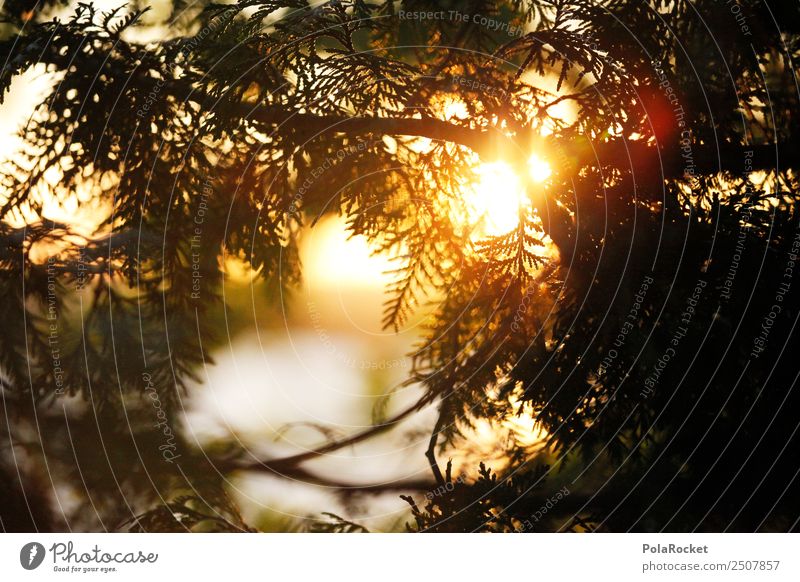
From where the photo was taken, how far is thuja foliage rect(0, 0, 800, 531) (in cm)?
91

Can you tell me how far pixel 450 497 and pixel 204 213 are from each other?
61cm

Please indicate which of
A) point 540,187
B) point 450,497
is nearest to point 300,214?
point 540,187

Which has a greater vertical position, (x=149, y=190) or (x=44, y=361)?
(x=149, y=190)

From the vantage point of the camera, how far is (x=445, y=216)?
3.02 feet

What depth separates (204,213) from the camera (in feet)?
3.03

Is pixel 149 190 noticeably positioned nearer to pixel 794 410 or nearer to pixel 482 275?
pixel 482 275
